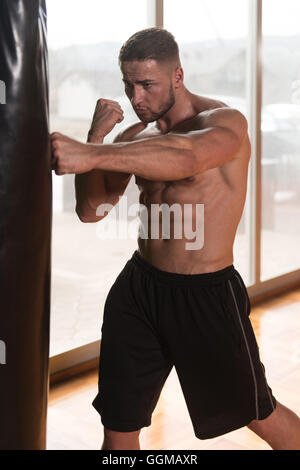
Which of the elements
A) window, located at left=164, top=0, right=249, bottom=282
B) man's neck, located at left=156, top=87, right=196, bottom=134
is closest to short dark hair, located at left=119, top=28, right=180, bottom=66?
man's neck, located at left=156, top=87, right=196, bottom=134

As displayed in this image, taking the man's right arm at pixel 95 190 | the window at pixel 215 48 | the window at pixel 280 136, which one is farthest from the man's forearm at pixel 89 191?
the window at pixel 280 136

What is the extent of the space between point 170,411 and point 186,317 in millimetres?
1016

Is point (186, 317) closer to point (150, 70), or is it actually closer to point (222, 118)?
point (222, 118)

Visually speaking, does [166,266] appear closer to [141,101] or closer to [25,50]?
[141,101]

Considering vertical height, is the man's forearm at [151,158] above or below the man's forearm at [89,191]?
above

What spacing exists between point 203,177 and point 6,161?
2.13 ft

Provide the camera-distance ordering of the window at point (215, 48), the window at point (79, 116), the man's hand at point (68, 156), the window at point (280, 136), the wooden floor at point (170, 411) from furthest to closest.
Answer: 1. the window at point (280, 136)
2. the window at point (215, 48)
3. the window at point (79, 116)
4. the wooden floor at point (170, 411)
5. the man's hand at point (68, 156)

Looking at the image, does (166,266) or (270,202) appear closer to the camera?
(166,266)

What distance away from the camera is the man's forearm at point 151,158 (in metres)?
1.08

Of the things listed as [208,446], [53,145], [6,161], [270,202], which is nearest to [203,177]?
[53,145]

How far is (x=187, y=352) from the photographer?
151 centimetres

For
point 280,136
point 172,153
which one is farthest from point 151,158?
point 280,136

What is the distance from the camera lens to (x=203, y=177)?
1.47 meters

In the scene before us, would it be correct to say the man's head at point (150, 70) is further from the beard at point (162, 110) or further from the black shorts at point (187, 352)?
the black shorts at point (187, 352)
